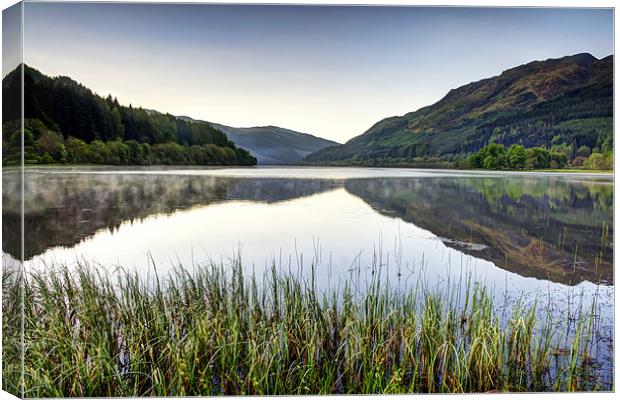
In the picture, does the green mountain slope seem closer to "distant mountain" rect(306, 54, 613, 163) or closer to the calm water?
"distant mountain" rect(306, 54, 613, 163)

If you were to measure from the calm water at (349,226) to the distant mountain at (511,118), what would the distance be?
314 millimetres

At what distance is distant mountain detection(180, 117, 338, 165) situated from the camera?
4.76 metres

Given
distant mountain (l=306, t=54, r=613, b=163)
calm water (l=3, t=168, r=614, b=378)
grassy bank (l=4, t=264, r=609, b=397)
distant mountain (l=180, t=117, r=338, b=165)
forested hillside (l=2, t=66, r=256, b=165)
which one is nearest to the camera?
grassy bank (l=4, t=264, r=609, b=397)

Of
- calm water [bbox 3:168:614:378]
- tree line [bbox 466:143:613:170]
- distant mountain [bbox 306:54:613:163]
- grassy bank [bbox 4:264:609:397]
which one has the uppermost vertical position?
distant mountain [bbox 306:54:613:163]

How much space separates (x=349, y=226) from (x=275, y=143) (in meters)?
1.12

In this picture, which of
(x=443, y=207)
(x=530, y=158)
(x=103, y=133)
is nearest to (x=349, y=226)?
(x=443, y=207)

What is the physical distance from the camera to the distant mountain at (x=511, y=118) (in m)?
4.30

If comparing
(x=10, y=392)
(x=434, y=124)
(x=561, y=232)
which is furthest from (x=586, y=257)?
(x=10, y=392)

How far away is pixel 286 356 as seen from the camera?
11.3 ft

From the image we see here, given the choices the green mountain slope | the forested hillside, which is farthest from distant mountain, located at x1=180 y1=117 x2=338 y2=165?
the forested hillside

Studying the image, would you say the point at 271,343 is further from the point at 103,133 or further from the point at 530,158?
the point at 530,158

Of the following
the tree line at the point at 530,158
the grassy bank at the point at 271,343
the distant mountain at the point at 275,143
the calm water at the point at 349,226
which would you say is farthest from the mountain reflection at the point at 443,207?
the grassy bank at the point at 271,343

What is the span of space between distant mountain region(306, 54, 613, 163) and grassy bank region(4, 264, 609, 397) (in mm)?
1684

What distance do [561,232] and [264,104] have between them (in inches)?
119
